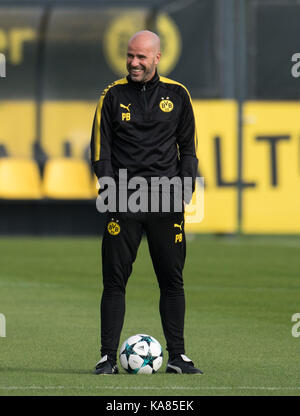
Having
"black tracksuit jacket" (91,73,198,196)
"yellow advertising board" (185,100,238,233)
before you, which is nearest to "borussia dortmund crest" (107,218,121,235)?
"black tracksuit jacket" (91,73,198,196)

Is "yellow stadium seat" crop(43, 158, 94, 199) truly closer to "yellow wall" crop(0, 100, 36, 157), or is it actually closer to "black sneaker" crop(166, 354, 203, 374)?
"yellow wall" crop(0, 100, 36, 157)

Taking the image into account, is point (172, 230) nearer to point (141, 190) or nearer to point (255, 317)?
point (141, 190)

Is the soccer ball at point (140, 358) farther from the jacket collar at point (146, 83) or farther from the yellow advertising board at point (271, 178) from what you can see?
the yellow advertising board at point (271, 178)

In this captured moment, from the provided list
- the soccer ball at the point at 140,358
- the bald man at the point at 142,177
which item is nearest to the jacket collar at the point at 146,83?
the bald man at the point at 142,177

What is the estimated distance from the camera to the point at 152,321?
1002cm

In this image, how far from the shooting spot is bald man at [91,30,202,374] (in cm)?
714

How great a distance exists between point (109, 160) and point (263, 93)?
1395 centimetres

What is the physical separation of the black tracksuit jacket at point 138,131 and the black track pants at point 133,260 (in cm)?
28

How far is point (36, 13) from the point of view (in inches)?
832

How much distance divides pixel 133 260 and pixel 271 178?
13.4 m

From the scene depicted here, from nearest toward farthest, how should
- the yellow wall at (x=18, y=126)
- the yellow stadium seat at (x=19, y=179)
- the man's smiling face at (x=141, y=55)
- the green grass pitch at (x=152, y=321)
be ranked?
the green grass pitch at (x=152, y=321) < the man's smiling face at (x=141, y=55) < the yellow stadium seat at (x=19, y=179) < the yellow wall at (x=18, y=126)

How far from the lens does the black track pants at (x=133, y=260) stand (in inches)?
282

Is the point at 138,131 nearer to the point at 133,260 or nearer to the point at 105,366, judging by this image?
the point at 133,260

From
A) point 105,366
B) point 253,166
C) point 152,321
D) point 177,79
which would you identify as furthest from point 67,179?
point 105,366
